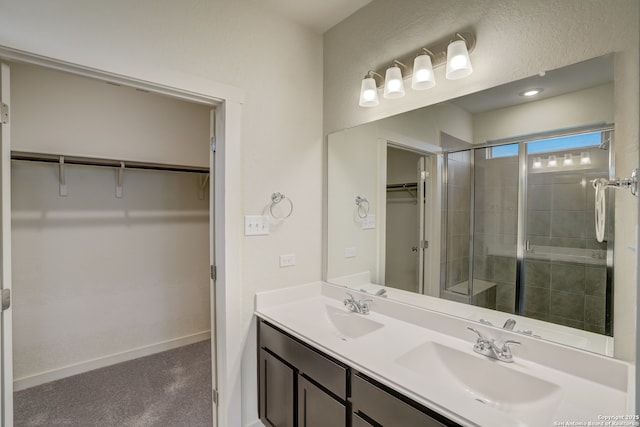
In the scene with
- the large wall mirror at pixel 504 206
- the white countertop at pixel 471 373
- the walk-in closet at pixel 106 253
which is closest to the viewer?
the white countertop at pixel 471 373

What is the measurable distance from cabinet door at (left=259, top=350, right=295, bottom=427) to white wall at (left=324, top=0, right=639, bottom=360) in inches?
56.1

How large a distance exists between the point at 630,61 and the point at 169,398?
318 centimetres

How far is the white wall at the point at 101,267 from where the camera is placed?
2333 mm

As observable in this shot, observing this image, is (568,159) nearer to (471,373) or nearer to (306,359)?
(471,373)

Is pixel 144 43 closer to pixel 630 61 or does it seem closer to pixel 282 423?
pixel 630 61

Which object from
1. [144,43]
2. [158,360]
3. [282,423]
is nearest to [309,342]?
[282,423]

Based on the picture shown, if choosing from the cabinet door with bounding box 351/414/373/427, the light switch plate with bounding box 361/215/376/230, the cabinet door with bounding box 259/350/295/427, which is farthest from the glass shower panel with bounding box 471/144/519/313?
the cabinet door with bounding box 259/350/295/427

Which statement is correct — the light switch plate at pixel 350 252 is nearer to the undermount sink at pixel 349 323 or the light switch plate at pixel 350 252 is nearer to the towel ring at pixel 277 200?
the undermount sink at pixel 349 323

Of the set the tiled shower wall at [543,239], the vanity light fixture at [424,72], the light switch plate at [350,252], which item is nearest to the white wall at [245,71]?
the light switch plate at [350,252]

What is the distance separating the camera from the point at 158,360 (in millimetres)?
2785

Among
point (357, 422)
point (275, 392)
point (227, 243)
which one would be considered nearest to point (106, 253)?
point (227, 243)

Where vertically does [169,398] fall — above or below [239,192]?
below

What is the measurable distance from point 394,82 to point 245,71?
910 millimetres

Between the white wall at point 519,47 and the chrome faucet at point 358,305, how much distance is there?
1.09 meters
